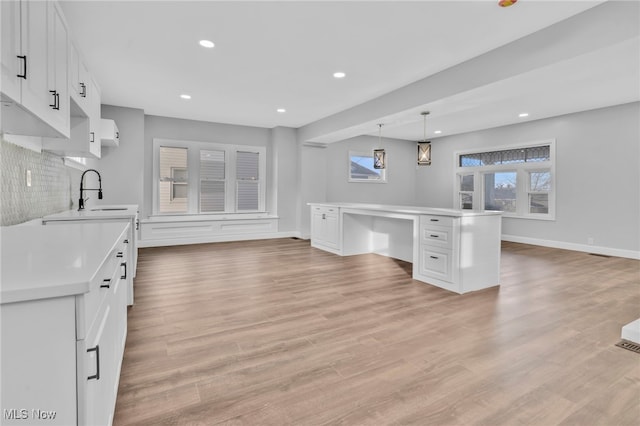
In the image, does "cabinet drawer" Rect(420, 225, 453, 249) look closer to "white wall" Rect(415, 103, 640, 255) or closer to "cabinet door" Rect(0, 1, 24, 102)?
"cabinet door" Rect(0, 1, 24, 102)

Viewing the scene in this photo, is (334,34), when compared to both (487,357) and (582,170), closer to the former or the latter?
(487,357)

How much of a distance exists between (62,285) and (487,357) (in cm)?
239

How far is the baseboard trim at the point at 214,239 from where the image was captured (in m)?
6.53

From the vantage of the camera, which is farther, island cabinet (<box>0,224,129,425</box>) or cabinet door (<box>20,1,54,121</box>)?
cabinet door (<box>20,1,54,121</box>)

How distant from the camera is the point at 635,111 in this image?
18.3 feet

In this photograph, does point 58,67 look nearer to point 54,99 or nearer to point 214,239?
point 54,99

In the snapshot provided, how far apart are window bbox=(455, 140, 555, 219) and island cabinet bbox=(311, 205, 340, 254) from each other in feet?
14.4

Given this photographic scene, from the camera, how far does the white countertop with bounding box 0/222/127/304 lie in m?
0.77

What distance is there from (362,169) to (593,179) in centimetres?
496

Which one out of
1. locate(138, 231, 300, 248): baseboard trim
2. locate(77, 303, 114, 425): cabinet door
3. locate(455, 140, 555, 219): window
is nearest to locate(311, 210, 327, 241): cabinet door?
locate(138, 231, 300, 248): baseboard trim

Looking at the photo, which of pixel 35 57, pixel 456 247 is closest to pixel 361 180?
pixel 456 247

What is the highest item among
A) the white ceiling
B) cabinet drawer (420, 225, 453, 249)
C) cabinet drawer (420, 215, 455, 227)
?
the white ceiling

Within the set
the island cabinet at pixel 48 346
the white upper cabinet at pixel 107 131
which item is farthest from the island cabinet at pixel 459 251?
the white upper cabinet at pixel 107 131

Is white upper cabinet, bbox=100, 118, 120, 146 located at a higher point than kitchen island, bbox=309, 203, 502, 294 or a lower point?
higher
